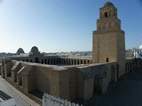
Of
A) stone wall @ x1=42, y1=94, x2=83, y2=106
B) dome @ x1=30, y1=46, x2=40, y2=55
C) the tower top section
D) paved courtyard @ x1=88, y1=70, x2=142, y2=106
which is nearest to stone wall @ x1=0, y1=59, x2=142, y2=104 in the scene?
paved courtyard @ x1=88, y1=70, x2=142, y2=106

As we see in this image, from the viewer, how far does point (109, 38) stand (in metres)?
23.8

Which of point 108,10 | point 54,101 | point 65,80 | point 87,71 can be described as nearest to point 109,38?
point 108,10

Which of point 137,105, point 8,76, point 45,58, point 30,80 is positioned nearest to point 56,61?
point 45,58

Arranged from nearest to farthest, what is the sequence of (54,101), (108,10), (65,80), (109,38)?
(54,101) → (65,80) → (109,38) → (108,10)

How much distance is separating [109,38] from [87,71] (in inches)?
373

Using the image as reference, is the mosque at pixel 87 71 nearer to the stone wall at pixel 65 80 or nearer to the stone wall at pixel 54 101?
the stone wall at pixel 65 80

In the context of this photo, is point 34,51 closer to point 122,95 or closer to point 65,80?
point 65,80

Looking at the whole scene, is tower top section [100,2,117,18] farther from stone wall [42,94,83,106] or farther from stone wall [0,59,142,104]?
stone wall [42,94,83,106]

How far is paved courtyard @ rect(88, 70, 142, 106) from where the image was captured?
14.6 m

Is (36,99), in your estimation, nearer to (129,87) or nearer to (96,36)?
(129,87)

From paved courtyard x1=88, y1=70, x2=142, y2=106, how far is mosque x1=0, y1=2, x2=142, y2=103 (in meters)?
0.90

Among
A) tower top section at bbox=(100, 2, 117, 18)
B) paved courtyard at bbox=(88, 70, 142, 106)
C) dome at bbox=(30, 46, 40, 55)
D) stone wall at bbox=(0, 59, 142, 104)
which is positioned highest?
tower top section at bbox=(100, 2, 117, 18)

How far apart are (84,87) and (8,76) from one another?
13.9 metres

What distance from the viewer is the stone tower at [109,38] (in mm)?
23328
